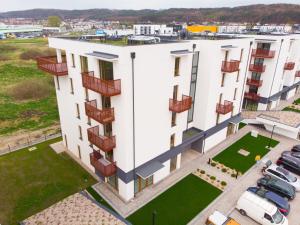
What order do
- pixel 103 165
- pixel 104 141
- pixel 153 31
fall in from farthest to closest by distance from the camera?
pixel 153 31 → pixel 103 165 → pixel 104 141

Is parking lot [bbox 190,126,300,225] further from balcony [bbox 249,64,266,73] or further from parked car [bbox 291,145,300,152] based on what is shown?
balcony [bbox 249,64,266,73]

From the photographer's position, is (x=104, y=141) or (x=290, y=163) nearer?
(x=104, y=141)

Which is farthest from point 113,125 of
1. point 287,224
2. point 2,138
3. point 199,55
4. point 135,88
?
point 2,138

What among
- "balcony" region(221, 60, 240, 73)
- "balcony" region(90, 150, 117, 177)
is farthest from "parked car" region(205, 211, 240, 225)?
"balcony" region(221, 60, 240, 73)

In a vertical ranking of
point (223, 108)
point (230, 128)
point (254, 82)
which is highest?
point (254, 82)

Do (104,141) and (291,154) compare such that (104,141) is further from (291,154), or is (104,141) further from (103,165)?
(291,154)

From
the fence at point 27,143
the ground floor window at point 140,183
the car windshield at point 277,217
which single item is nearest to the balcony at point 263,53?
the car windshield at point 277,217

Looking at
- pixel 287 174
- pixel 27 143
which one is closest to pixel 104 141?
A: pixel 27 143

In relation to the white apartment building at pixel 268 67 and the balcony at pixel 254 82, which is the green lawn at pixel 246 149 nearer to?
the white apartment building at pixel 268 67
